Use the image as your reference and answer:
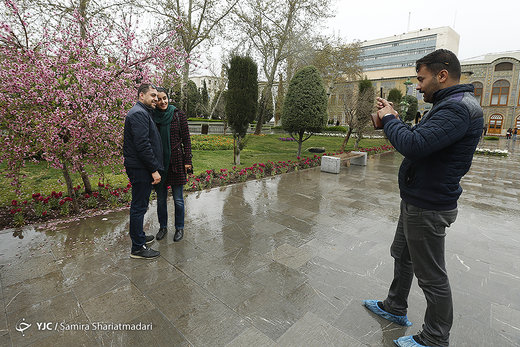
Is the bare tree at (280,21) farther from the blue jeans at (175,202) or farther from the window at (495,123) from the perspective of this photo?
the window at (495,123)

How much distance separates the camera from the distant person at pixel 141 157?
9.51 ft

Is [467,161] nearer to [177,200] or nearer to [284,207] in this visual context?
[177,200]

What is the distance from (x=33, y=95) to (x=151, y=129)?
2.25 meters

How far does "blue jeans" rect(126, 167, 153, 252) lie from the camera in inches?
119

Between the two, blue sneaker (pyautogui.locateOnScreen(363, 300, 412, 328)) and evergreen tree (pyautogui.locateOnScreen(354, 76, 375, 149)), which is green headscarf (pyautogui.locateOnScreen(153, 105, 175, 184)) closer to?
blue sneaker (pyautogui.locateOnScreen(363, 300, 412, 328))

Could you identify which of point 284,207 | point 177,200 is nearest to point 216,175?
point 284,207

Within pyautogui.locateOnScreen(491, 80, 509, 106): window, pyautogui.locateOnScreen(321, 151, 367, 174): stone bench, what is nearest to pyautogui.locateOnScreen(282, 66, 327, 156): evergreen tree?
pyautogui.locateOnScreen(321, 151, 367, 174): stone bench

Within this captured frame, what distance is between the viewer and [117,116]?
4.70 metres

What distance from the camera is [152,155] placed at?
296 centimetres

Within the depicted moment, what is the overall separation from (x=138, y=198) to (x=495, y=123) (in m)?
52.8

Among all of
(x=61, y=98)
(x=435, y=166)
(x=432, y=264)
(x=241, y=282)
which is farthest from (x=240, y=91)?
(x=432, y=264)

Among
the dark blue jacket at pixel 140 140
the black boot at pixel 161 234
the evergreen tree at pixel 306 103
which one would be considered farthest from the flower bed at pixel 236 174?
the dark blue jacket at pixel 140 140

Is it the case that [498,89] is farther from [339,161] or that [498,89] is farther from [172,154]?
[172,154]

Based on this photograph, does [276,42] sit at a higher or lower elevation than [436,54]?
higher
